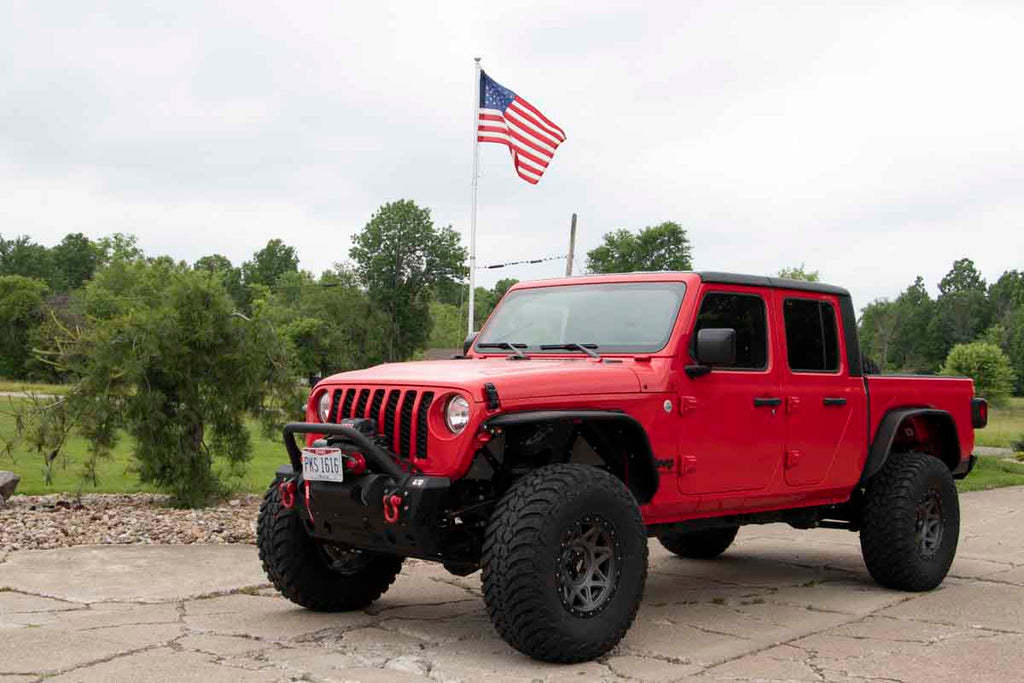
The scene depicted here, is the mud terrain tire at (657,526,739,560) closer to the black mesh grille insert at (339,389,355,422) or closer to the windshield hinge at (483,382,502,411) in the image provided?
the black mesh grille insert at (339,389,355,422)

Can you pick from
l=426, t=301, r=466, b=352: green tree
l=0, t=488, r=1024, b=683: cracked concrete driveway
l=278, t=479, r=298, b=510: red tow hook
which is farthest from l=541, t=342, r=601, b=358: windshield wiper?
l=426, t=301, r=466, b=352: green tree

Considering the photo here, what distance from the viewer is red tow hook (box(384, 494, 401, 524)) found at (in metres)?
5.12

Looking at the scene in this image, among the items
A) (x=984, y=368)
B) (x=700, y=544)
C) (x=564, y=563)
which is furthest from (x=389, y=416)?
(x=984, y=368)

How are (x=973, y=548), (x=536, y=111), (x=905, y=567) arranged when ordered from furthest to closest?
(x=536, y=111), (x=973, y=548), (x=905, y=567)

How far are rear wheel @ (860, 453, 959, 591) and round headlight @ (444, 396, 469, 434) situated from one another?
3427mm

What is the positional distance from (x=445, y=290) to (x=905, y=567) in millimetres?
73096

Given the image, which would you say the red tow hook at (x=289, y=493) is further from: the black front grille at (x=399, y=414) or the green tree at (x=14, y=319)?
the green tree at (x=14, y=319)

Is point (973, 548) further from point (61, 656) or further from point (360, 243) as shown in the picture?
point (360, 243)

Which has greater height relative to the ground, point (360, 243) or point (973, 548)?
point (360, 243)

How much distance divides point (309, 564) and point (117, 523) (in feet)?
12.7

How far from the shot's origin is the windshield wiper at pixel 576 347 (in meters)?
6.21

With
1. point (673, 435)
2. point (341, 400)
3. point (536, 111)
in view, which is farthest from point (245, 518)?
point (536, 111)

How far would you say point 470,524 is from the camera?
5.52 m

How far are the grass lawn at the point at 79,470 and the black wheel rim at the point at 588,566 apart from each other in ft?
20.6
